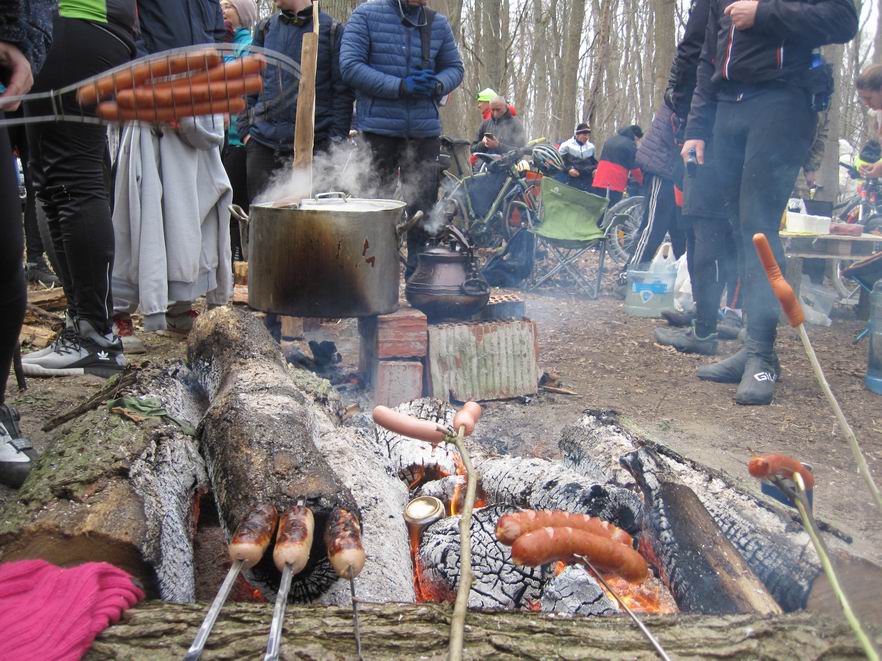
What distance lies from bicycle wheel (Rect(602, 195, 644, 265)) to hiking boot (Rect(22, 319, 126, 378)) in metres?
6.24

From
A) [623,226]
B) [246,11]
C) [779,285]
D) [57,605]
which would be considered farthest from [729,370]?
[623,226]

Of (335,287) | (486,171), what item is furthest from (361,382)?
(486,171)

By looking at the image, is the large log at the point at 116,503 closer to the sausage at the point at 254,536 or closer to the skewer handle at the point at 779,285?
the sausage at the point at 254,536

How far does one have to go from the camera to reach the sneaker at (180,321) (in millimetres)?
4578

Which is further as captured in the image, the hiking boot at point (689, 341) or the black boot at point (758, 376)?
the hiking boot at point (689, 341)

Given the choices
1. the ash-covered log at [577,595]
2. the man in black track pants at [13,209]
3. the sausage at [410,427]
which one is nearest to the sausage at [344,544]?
the sausage at [410,427]

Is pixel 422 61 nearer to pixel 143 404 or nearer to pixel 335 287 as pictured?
pixel 335 287

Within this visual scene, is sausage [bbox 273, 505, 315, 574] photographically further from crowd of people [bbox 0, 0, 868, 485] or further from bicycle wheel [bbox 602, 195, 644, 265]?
bicycle wheel [bbox 602, 195, 644, 265]

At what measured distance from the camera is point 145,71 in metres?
1.51

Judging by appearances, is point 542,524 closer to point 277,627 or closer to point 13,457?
point 277,627

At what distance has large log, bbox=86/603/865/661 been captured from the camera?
1271 mm

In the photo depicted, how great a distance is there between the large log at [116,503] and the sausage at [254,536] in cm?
33

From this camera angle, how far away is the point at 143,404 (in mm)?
2281

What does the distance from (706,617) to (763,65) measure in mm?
3689
